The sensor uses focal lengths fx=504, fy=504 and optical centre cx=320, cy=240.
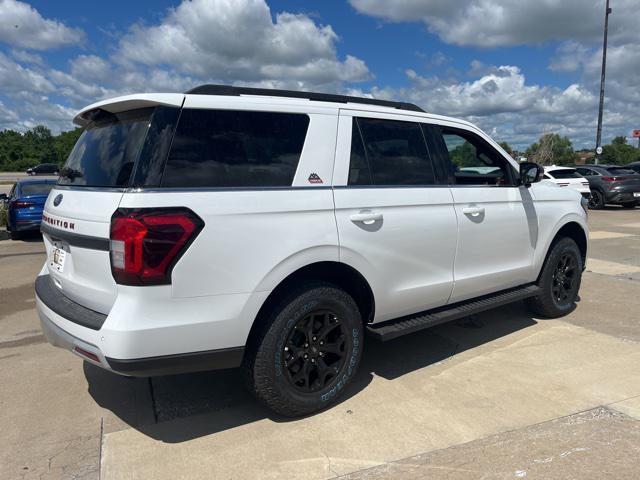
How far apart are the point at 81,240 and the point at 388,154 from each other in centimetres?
213

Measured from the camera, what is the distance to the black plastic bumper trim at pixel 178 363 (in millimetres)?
2617

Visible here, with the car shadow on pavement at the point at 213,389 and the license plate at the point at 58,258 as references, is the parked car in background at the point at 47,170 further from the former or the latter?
the car shadow on pavement at the point at 213,389

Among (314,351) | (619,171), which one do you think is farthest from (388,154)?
(619,171)

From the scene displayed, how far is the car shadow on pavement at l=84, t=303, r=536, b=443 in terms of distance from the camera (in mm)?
3268

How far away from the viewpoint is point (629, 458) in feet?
9.11

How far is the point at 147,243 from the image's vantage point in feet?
8.37

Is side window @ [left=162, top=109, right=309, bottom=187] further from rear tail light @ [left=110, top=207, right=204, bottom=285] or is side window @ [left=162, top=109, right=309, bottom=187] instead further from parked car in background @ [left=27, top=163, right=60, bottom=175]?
parked car in background @ [left=27, top=163, right=60, bottom=175]

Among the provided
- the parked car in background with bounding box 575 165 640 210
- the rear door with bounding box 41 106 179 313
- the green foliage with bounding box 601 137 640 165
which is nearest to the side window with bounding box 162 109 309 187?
the rear door with bounding box 41 106 179 313

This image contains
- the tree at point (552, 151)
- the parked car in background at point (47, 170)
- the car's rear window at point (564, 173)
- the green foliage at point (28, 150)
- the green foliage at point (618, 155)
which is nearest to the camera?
the parked car in background at point (47, 170)

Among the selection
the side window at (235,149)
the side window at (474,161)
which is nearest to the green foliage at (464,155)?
the side window at (474,161)

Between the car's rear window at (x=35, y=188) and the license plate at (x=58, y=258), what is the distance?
9.72 m

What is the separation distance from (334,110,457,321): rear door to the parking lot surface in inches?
27.3

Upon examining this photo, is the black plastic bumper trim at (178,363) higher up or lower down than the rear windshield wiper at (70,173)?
lower down

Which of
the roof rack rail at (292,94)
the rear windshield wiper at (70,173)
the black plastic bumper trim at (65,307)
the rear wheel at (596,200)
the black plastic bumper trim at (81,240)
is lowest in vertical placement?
the rear wheel at (596,200)
